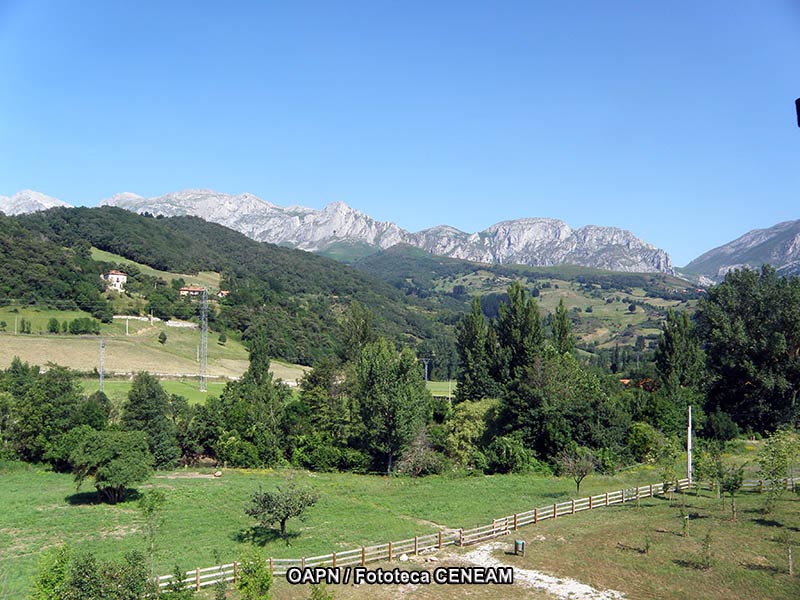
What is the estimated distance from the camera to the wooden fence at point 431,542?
21.6m

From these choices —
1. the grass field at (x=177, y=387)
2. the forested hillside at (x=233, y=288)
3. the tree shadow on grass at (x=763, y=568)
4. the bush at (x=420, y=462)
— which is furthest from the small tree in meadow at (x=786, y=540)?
the forested hillside at (x=233, y=288)

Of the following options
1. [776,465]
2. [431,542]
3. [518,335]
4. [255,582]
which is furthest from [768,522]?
[518,335]

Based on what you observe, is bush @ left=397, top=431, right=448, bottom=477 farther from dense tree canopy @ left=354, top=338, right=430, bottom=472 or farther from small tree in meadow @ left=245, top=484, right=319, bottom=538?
small tree in meadow @ left=245, top=484, right=319, bottom=538

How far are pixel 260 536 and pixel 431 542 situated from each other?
8.19 metres

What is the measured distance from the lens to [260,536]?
95.0ft

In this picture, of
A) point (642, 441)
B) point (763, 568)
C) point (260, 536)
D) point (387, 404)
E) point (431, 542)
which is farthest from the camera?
point (387, 404)

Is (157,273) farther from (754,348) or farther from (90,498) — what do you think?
(754,348)

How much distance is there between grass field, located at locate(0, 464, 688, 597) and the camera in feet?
89.8

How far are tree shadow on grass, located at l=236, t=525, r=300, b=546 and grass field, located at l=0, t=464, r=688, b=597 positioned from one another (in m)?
0.10

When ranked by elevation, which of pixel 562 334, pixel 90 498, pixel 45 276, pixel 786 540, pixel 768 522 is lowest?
pixel 90 498

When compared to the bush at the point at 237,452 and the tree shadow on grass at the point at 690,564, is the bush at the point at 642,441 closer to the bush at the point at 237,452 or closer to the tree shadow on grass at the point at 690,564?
the tree shadow on grass at the point at 690,564

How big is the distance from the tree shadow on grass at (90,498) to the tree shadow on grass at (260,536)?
39.6ft

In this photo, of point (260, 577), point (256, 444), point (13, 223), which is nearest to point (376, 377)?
point (256, 444)

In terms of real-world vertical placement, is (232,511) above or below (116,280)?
below
